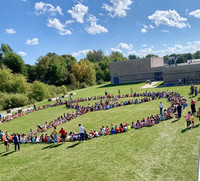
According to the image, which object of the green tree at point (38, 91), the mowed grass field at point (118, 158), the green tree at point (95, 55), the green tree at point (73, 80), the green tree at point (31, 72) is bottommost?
the mowed grass field at point (118, 158)

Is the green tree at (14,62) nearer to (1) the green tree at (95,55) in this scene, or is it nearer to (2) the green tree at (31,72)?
(2) the green tree at (31,72)

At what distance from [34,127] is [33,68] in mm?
48811

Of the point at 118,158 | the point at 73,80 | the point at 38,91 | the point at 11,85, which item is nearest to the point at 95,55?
the point at 73,80

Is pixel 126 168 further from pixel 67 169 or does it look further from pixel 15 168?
pixel 15 168

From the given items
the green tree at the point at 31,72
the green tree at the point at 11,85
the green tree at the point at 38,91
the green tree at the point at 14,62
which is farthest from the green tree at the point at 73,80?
the green tree at the point at 38,91

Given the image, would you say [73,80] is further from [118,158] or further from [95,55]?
[95,55]

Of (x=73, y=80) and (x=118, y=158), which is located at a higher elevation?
(x=73, y=80)

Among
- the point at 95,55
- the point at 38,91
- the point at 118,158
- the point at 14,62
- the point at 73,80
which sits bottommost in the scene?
the point at 118,158

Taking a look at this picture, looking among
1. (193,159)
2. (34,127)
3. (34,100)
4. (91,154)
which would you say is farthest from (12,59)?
(193,159)

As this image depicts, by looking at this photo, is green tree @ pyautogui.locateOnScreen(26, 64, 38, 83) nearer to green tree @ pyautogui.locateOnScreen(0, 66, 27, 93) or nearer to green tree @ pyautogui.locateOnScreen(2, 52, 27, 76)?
green tree @ pyautogui.locateOnScreen(2, 52, 27, 76)

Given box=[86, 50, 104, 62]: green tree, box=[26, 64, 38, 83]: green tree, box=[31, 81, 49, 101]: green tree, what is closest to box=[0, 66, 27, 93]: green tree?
box=[31, 81, 49, 101]: green tree

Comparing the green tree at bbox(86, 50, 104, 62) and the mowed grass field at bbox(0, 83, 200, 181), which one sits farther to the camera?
the green tree at bbox(86, 50, 104, 62)

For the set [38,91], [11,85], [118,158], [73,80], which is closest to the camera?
[118,158]

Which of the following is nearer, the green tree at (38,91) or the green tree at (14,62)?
the green tree at (38,91)
